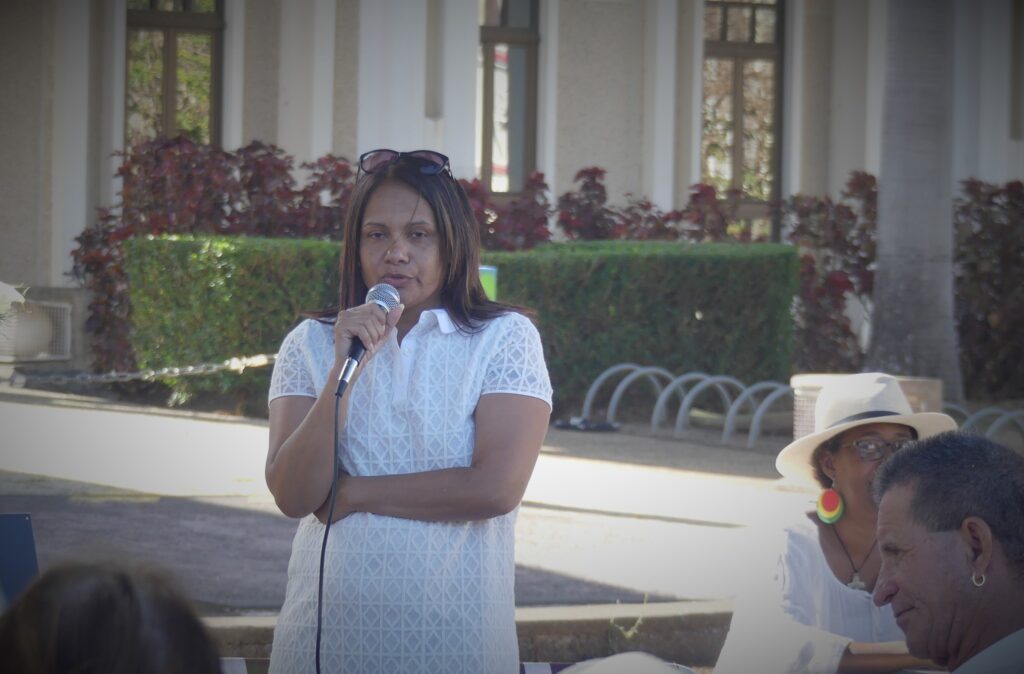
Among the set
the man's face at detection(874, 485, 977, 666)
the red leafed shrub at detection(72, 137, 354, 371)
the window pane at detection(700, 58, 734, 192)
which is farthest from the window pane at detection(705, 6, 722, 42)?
the man's face at detection(874, 485, 977, 666)

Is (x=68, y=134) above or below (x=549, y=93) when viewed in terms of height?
below

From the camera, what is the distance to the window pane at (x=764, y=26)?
58.2 ft

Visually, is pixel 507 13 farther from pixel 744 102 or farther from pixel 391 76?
pixel 744 102

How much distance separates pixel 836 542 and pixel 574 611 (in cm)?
219

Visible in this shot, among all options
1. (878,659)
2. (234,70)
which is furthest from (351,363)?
(234,70)

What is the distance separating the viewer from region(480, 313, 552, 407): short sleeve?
3.34 m

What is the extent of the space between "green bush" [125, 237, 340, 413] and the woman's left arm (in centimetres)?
825

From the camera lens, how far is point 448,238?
3.47m

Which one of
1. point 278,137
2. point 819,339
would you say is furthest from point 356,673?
point 278,137

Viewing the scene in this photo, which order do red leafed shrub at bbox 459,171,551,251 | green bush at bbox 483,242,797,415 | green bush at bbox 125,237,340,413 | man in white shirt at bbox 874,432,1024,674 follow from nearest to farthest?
man in white shirt at bbox 874,432,1024,674 < green bush at bbox 125,237,340,413 < green bush at bbox 483,242,797,415 < red leafed shrub at bbox 459,171,551,251

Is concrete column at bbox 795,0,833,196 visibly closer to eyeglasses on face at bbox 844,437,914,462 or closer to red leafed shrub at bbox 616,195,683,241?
red leafed shrub at bbox 616,195,683,241

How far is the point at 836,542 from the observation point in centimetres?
416

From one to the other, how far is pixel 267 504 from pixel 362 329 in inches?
208

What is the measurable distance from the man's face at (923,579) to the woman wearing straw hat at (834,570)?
1.05 meters
